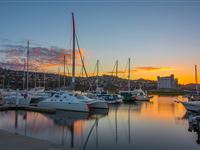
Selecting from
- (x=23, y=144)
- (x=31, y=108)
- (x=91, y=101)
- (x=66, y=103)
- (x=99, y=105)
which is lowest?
(x=31, y=108)

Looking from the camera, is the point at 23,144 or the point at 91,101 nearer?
the point at 23,144

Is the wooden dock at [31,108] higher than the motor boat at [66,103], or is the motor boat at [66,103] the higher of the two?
the motor boat at [66,103]

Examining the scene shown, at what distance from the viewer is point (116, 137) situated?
51.5 feet

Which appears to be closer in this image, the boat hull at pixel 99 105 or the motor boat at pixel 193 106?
the motor boat at pixel 193 106

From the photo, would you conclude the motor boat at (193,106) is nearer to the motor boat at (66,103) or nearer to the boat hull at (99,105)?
the boat hull at (99,105)

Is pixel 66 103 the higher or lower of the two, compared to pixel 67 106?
higher

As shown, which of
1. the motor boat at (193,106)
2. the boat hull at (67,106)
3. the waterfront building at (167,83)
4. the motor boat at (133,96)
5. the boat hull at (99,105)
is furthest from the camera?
the waterfront building at (167,83)

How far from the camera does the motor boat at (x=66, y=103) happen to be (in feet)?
92.6

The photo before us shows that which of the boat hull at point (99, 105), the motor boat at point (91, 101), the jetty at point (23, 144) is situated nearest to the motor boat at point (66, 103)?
the motor boat at point (91, 101)

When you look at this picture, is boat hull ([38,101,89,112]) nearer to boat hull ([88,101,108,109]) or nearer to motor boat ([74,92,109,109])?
motor boat ([74,92,109,109])

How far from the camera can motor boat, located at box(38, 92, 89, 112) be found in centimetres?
2822

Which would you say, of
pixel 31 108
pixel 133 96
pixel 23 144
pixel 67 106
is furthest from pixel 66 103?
pixel 133 96

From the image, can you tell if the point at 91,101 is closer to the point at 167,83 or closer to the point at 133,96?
the point at 133,96

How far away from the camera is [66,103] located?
96.2 feet
